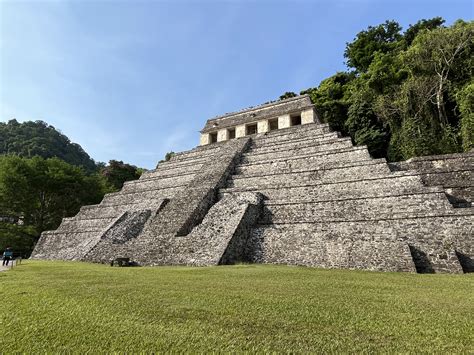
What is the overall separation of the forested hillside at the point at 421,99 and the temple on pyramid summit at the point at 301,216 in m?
3.45

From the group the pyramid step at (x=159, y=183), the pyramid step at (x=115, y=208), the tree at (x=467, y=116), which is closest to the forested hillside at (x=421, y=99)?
the tree at (x=467, y=116)

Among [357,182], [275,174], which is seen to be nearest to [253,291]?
[357,182]

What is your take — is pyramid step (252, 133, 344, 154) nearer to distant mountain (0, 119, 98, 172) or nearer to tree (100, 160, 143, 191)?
tree (100, 160, 143, 191)

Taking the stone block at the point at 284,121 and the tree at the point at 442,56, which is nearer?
the tree at the point at 442,56

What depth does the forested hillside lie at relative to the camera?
1552cm

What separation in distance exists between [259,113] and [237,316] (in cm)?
2408

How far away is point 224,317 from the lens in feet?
11.9

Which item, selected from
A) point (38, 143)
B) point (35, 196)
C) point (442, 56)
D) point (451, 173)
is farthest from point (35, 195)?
point (442, 56)

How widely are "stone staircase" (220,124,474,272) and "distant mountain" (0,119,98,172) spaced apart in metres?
36.8

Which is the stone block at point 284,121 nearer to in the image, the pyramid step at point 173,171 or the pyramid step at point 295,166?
the pyramid step at point 173,171

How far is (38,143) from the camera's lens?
43.3 metres

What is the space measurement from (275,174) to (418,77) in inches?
458

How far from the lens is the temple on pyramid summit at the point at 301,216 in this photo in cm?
852

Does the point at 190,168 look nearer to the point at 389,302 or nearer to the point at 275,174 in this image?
the point at 275,174
